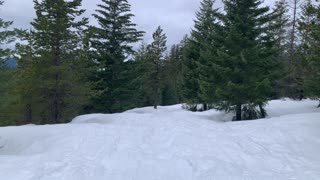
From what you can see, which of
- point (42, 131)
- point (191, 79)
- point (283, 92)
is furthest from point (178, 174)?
point (283, 92)

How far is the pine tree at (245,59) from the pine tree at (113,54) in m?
13.1

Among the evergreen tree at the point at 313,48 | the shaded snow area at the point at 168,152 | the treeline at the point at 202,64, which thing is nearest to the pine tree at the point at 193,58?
the treeline at the point at 202,64

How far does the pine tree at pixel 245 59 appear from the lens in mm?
17891

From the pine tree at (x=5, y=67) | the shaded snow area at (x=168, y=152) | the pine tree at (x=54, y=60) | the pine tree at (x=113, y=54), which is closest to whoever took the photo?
the shaded snow area at (x=168, y=152)

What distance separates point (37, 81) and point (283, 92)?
25.4 m

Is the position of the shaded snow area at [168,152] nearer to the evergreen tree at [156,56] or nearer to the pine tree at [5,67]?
the pine tree at [5,67]

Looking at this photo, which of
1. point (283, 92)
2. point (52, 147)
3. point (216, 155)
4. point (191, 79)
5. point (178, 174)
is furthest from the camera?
point (283, 92)

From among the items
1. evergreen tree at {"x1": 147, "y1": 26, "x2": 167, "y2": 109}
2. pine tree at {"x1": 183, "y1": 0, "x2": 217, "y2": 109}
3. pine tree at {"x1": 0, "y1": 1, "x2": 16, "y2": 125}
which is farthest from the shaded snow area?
evergreen tree at {"x1": 147, "y1": 26, "x2": 167, "y2": 109}

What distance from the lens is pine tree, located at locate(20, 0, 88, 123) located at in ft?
67.3

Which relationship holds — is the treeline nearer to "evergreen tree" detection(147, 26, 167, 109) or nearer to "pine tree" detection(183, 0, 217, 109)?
"pine tree" detection(183, 0, 217, 109)

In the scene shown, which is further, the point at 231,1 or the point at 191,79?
the point at 191,79

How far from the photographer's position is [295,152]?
9.85 metres

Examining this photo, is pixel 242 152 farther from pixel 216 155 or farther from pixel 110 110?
pixel 110 110

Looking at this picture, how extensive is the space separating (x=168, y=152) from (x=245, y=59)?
9.67 metres
